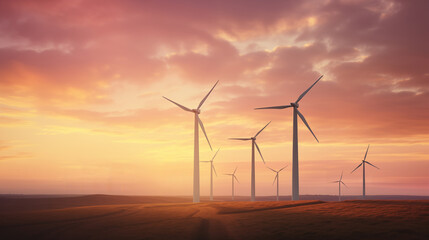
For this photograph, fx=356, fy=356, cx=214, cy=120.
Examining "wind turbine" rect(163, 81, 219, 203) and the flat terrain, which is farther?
"wind turbine" rect(163, 81, 219, 203)

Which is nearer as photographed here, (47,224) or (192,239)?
(192,239)

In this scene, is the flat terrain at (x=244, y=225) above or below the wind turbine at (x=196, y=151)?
below

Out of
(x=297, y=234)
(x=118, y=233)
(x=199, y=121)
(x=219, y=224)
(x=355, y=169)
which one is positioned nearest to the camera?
(x=297, y=234)

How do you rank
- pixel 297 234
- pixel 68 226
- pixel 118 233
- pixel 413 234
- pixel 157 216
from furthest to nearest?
pixel 157 216
pixel 68 226
pixel 118 233
pixel 297 234
pixel 413 234

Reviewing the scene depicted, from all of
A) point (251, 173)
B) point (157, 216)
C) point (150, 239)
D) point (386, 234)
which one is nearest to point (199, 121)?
point (251, 173)

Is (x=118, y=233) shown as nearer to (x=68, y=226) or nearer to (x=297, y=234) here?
(x=68, y=226)

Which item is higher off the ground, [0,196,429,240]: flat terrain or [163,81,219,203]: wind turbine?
[163,81,219,203]: wind turbine

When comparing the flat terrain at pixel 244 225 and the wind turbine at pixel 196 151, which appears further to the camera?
the wind turbine at pixel 196 151

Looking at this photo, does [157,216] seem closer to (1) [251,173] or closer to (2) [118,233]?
(2) [118,233]

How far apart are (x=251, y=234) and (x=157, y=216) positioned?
21.2 meters

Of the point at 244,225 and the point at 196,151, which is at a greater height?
the point at 196,151

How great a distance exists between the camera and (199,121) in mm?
93438

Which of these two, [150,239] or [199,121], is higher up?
[199,121]

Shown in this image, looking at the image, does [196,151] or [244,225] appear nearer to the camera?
[244,225]
